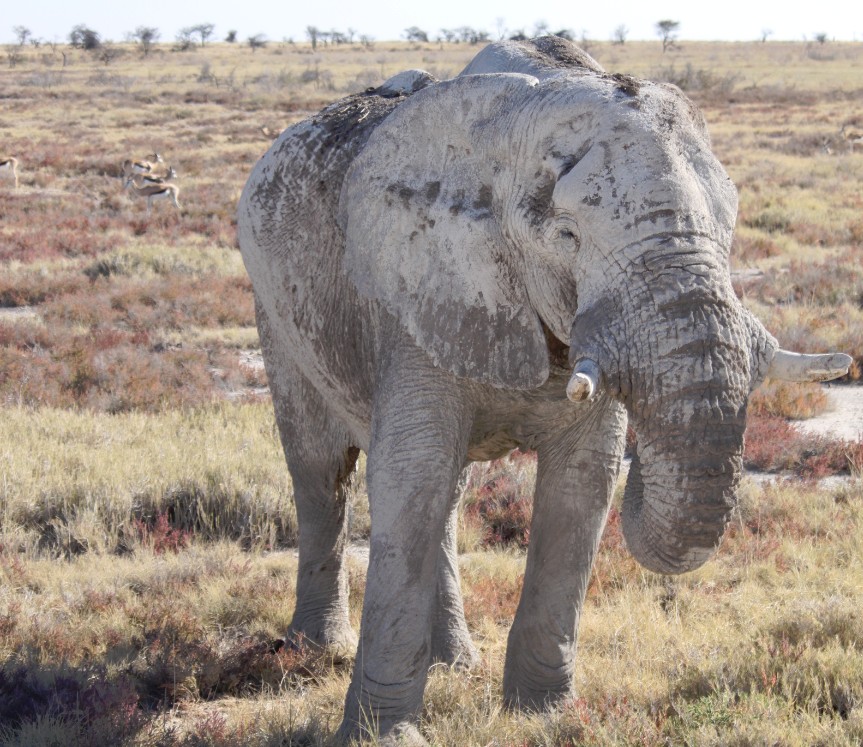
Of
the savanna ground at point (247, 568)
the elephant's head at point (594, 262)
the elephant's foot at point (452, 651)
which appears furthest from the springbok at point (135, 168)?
the elephant's head at point (594, 262)

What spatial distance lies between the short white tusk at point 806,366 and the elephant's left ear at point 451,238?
62 centimetres

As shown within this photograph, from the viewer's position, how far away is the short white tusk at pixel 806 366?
271cm

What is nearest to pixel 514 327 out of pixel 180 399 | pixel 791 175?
pixel 180 399

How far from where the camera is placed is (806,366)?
107 inches

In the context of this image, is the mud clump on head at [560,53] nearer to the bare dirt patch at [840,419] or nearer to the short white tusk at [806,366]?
the short white tusk at [806,366]

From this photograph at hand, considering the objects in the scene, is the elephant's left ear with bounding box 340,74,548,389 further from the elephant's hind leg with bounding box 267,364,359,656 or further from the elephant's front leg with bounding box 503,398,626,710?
the elephant's hind leg with bounding box 267,364,359,656

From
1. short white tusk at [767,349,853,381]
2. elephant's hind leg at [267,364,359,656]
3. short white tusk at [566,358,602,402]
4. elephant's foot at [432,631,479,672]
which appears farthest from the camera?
elephant's hind leg at [267,364,359,656]

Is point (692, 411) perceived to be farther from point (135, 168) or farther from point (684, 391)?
point (135, 168)

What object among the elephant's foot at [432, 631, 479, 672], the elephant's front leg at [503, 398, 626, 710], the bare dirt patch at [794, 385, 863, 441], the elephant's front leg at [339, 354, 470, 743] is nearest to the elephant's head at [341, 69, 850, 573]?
the elephant's front leg at [339, 354, 470, 743]

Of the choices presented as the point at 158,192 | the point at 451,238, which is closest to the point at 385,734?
the point at 451,238

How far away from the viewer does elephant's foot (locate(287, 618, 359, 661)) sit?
15.0 ft

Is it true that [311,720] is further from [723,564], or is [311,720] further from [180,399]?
[180,399]

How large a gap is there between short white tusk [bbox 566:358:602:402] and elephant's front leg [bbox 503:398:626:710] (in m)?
1.08

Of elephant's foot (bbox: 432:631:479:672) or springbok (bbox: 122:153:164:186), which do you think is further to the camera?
springbok (bbox: 122:153:164:186)
